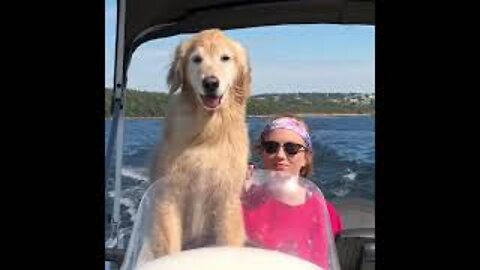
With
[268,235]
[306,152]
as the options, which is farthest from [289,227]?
[306,152]

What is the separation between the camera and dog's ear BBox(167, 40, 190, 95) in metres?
1.42

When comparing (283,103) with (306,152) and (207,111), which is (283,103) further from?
(207,111)

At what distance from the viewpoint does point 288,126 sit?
4.95 ft

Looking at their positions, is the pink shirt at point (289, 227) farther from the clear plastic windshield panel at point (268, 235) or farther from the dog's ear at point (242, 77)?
the dog's ear at point (242, 77)

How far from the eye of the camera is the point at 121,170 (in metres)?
1.90

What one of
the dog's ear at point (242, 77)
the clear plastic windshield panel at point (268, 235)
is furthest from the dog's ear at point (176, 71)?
the clear plastic windshield panel at point (268, 235)

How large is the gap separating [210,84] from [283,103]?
32 centimetres

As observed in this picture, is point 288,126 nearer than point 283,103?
Yes

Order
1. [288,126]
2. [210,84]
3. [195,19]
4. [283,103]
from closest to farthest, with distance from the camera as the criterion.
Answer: [210,84] < [288,126] < [283,103] < [195,19]

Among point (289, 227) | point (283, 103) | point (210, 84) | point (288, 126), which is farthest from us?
point (283, 103)

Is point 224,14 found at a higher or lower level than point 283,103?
higher

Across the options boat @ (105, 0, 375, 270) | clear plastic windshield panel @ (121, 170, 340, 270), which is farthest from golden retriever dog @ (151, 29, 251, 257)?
boat @ (105, 0, 375, 270)
